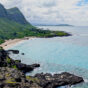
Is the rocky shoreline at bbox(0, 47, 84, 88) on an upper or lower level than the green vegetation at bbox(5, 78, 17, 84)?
lower

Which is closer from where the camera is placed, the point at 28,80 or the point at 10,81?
the point at 10,81

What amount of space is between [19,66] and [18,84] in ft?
130

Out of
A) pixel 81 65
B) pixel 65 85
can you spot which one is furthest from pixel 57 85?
pixel 81 65

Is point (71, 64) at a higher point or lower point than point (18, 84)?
lower

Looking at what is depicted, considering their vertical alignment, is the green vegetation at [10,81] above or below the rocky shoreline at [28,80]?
above

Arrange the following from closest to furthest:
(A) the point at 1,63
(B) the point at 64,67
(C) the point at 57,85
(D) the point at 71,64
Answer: (C) the point at 57,85
(A) the point at 1,63
(B) the point at 64,67
(D) the point at 71,64

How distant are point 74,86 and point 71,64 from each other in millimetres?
40121

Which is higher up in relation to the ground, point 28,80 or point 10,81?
point 10,81

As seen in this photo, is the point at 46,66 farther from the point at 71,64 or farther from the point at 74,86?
the point at 74,86

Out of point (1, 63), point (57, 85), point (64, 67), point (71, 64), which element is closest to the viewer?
point (57, 85)

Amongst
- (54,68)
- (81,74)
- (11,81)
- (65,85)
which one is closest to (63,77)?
(65,85)

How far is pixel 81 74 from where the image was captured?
9569 cm

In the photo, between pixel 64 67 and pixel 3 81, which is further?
pixel 64 67

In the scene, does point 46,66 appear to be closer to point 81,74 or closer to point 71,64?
point 71,64
